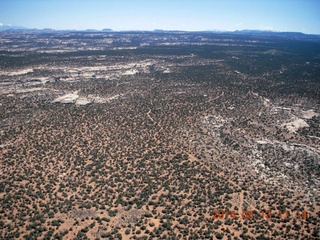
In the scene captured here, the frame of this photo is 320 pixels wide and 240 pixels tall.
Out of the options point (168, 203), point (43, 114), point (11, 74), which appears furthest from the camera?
point (11, 74)

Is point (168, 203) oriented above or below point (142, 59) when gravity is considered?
below

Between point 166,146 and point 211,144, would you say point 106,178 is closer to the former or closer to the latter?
point 166,146

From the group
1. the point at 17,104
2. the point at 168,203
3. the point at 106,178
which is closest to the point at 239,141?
the point at 168,203

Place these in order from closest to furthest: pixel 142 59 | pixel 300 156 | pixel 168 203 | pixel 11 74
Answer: pixel 168 203
pixel 300 156
pixel 11 74
pixel 142 59

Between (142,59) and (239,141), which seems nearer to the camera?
(239,141)
